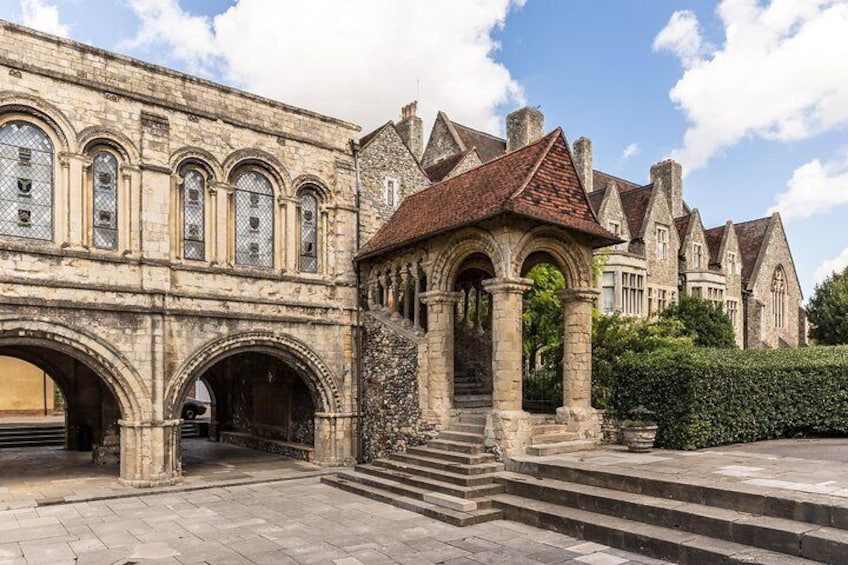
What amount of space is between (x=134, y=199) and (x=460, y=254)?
23.5ft

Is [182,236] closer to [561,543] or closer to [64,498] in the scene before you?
[64,498]

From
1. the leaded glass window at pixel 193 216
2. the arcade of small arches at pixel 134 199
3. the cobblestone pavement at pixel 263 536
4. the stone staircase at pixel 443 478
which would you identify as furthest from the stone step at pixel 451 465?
the leaded glass window at pixel 193 216

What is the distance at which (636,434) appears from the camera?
12.0 metres

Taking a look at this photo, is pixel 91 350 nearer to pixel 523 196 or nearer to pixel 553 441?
pixel 523 196

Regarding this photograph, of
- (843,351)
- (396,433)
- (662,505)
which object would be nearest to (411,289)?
(396,433)

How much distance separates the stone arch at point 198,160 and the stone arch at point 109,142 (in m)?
0.85

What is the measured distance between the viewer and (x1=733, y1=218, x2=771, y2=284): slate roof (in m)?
34.9

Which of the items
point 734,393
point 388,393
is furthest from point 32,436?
point 734,393

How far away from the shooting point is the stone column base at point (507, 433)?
11.9m

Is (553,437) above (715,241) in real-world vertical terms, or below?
below

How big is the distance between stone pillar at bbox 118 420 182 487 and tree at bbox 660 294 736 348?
19.3m

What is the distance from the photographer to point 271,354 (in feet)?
51.2

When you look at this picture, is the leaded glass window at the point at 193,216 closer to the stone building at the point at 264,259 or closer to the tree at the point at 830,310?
the stone building at the point at 264,259

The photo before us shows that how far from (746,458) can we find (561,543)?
432 centimetres
